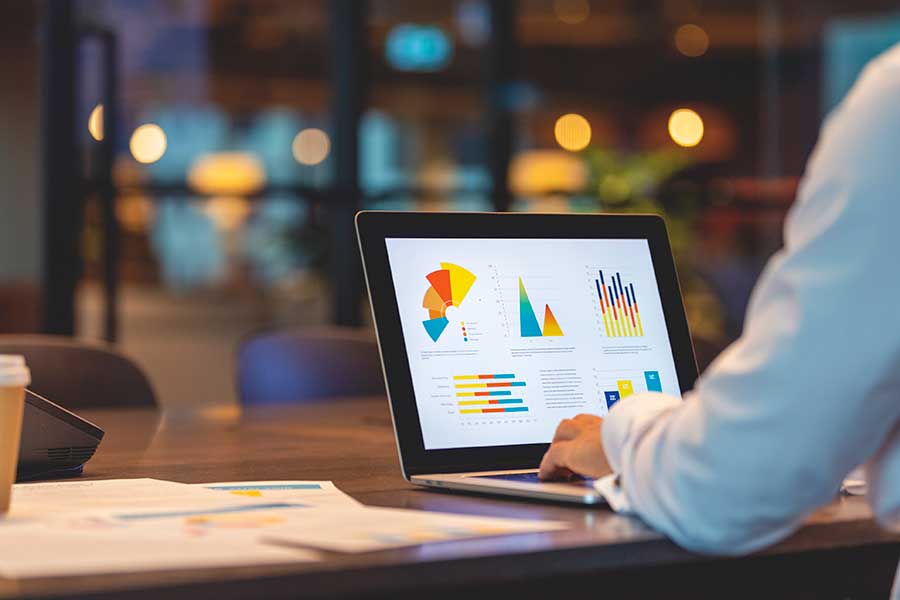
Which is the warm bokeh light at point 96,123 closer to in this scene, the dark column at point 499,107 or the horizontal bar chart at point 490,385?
the dark column at point 499,107

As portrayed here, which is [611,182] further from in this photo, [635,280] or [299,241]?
[635,280]

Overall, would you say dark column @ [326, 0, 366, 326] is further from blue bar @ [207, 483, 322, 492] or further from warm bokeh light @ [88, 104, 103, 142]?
blue bar @ [207, 483, 322, 492]

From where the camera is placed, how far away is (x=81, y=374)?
2906 mm

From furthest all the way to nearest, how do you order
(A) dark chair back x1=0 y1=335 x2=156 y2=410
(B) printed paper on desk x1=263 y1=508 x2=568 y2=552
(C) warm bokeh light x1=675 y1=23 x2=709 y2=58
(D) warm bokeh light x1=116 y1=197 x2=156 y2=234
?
1. (C) warm bokeh light x1=675 y1=23 x2=709 y2=58
2. (D) warm bokeh light x1=116 y1=197 x2=156 y2=234
3. (A) dark chair back x1=0 y1=335 x2=156 y2=410
4. (B) printed paper on desk x1=263 y1=508 x2=568 y2=552

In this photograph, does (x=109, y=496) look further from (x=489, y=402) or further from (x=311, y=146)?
(x=311, y=146)

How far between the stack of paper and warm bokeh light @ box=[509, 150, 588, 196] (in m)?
4.47

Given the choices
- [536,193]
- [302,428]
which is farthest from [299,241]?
[302,428]

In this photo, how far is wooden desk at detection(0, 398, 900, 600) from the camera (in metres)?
1.02

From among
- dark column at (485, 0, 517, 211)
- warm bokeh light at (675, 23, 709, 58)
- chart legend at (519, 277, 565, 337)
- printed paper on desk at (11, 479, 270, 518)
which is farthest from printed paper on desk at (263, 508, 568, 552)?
warm bokeh light at (675, 23, 709, 58)

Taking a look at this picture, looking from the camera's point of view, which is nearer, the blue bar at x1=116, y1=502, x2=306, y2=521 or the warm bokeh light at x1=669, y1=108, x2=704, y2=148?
the blue bar at x1=116, y1=502, x2=306, y2=521

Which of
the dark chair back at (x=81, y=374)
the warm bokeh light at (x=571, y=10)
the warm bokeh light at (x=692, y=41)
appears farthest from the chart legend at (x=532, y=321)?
the warm bokeh light at (x=692, y=41)

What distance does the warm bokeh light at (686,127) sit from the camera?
6203mm

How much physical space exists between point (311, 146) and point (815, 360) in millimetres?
4562

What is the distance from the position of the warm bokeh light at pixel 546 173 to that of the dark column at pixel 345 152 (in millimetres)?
761
